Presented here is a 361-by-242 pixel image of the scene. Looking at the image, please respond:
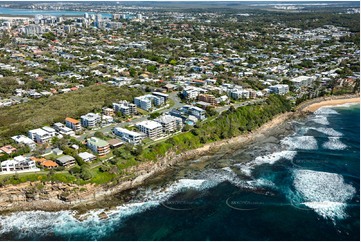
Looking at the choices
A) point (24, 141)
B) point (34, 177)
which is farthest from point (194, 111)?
point (34, 177)

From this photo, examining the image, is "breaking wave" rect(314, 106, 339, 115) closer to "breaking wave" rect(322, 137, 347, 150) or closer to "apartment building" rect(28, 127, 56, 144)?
"breaking wave" rect(322, 137, 347, 150)

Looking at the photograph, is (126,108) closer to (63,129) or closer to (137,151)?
(63,129)

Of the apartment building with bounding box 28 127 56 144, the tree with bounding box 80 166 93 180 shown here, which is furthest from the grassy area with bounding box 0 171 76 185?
the apartment building with bounding box 28 127 56 144

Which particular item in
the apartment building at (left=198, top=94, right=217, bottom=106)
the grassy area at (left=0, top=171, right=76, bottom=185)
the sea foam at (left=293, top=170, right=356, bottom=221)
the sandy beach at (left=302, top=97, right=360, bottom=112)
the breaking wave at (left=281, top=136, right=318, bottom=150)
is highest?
the apartment building at (left=198, top=94, right=217, bottom=106)

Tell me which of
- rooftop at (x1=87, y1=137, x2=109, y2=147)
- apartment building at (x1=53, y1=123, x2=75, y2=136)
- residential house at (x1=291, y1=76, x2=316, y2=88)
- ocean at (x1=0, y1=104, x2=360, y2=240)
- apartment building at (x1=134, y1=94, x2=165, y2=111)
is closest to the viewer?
ocean at (x1=0, y1=104, x2=360, y2=240)

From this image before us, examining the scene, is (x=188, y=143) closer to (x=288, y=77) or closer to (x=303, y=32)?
(x=288, y=77)

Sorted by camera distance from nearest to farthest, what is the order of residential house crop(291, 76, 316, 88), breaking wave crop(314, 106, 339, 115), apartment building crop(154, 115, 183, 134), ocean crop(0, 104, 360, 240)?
ocean crop(0, 104, 360, 240), apartment building crop(154, 115, 183, 134), breaking wave crop(314, 106, 339, 115), residential house crop(291, 76, 316, 88)
